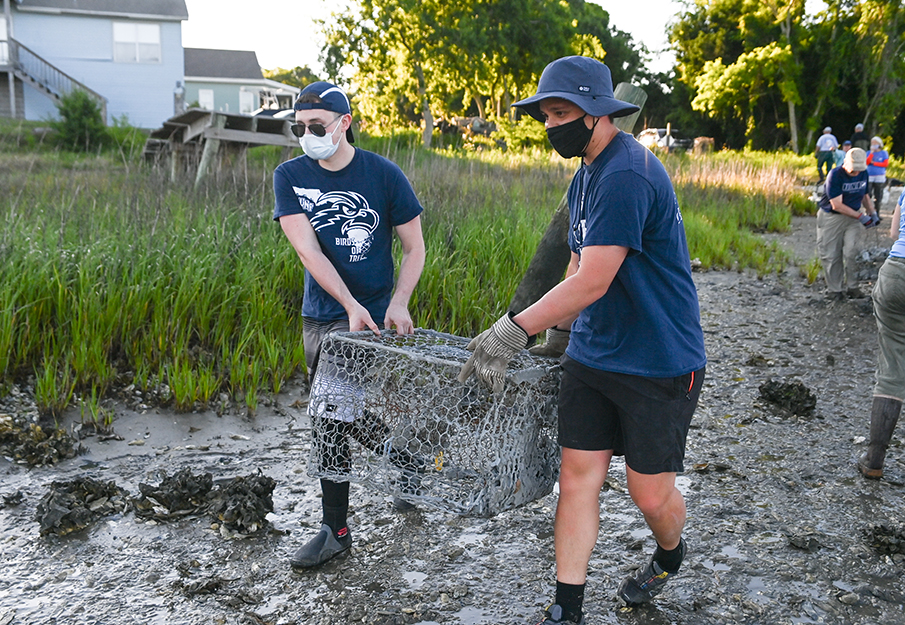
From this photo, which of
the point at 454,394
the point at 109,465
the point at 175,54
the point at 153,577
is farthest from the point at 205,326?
the point at 175,54

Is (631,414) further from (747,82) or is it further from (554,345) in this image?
(747,82)

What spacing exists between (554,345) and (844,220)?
22.8ft

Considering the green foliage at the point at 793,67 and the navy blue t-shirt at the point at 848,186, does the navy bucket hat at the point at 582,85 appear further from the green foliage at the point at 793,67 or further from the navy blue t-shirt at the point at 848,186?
the green foliage at the point at 793,67

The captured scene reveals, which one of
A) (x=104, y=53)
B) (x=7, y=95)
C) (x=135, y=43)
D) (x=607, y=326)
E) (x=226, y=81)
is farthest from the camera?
(x=226, y=81)

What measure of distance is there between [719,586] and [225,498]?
2.21 metres

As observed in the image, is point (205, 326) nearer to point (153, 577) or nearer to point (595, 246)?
point (153, 577)

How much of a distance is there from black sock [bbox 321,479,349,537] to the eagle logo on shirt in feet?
3.17

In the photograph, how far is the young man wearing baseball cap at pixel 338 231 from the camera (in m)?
3.21

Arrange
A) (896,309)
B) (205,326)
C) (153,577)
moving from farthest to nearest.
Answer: (205,326)
(896,309)
(153,577)

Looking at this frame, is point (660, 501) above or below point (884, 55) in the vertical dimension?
below

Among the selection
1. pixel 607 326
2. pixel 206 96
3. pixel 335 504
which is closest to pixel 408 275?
pixel 335 504

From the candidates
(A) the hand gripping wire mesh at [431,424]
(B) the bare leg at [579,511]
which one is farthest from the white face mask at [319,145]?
(B) the bare leg at [579,511]

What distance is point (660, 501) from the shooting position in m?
2.66

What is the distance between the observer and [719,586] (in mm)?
3166
